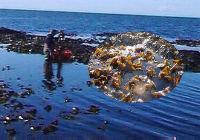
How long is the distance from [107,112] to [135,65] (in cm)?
417

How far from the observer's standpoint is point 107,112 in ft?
46.4

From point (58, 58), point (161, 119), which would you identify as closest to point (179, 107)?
point (161, 119)

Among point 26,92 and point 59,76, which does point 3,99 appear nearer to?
point 26,92

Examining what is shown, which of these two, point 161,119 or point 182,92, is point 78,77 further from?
point 161,119

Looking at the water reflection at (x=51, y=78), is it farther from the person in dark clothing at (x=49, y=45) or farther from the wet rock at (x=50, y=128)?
the wet rock at (x=50, y=128)

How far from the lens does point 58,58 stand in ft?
82.1

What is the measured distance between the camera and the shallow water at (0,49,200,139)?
11.9m

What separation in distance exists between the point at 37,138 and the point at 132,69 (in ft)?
10.7

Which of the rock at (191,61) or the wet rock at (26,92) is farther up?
the wet rock at (26,92)

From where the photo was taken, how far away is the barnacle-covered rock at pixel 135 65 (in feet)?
32.3

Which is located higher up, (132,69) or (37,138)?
(132,69)

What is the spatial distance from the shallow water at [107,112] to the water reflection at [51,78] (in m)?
0.21

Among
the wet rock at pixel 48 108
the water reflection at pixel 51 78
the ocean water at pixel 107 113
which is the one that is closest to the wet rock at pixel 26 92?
the ocean water at pixel 107 113

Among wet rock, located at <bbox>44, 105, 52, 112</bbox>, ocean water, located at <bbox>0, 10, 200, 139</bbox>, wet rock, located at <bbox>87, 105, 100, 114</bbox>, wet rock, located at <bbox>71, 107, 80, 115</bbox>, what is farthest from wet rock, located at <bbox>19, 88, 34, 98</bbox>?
wet rock, located at <bbox>87, 105, 100, 114</bbox>
